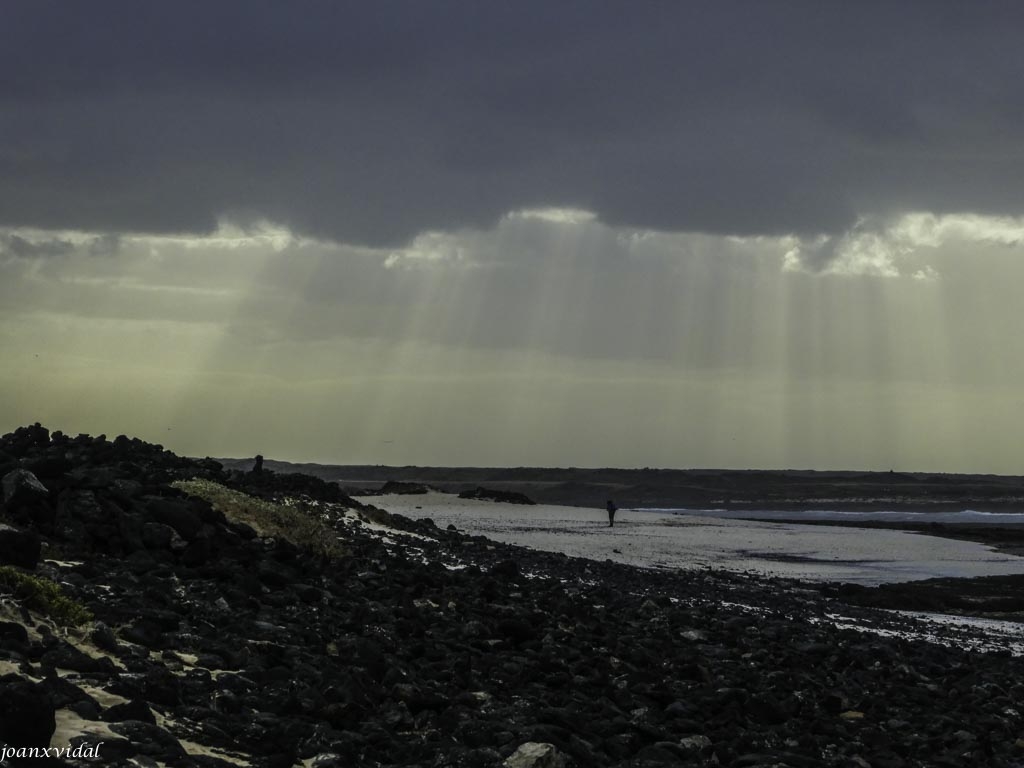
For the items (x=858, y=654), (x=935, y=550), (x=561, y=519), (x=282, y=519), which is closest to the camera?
(x=858, y=654)

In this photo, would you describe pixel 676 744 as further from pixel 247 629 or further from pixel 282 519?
pixel 282 519

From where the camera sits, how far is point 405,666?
61.0ft

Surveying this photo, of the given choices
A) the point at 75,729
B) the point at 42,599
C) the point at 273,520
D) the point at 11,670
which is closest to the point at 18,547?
the point at 42,599

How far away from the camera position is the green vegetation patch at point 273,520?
99.9 feet

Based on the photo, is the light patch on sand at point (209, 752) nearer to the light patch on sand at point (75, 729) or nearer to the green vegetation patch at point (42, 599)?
the light patch on sand at point (75, 729)

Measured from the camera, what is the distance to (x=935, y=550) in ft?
221

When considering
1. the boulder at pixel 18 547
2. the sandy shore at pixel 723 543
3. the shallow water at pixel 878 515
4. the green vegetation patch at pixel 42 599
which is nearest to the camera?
the green vegetation patch at pixel 42 599

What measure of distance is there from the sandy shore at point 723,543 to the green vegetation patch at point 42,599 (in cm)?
3215

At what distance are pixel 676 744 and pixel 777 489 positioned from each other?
178426 mm

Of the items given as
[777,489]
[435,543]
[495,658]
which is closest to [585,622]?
[495,658]

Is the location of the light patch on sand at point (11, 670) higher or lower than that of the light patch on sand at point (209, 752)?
higher

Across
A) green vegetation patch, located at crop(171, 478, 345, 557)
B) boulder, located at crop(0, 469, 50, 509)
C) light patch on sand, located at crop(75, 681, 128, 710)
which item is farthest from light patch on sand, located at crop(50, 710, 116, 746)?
green vegetation patch, located at crop(171, 478, 345, 557)

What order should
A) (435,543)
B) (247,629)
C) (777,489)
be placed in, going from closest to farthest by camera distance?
(247,629), (435,543), (777,489)

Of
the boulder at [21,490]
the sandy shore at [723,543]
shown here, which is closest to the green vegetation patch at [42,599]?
the boulder at [21,490]
